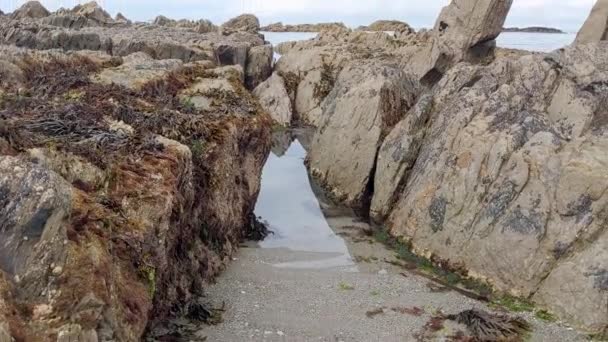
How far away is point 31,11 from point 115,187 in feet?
239

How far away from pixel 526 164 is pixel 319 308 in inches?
228

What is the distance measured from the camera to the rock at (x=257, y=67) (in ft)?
131

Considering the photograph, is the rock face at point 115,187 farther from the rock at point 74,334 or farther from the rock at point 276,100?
the rock at point 276,100

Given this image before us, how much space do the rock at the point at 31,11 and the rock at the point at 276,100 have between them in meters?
49.0

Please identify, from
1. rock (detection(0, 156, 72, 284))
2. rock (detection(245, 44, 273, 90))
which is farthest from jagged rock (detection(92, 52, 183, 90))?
rock (detection(245, 44, 273, 90))

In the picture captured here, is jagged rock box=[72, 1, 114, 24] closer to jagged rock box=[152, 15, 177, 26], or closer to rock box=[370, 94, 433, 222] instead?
jagged rock box=[152, 15, 177, 26]

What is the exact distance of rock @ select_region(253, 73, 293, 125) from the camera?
32.3m

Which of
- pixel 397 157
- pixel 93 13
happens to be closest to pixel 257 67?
pixel 397 157

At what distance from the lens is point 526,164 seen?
13320 millimetres

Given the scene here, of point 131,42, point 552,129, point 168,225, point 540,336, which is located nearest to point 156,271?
point 168,225

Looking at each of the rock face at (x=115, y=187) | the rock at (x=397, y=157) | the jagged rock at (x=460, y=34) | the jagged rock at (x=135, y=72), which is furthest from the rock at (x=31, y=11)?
the rock at (x=397, y=157)

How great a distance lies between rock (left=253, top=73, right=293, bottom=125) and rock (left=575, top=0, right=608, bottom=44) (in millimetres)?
14782

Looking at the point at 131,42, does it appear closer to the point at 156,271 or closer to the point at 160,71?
the point at 160,71

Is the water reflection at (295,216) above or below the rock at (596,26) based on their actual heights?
below
